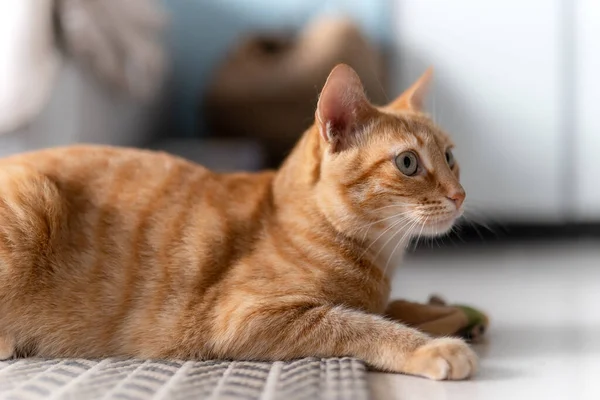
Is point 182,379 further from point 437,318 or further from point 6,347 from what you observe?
point 437,318

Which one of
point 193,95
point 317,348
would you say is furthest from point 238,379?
point 193,95

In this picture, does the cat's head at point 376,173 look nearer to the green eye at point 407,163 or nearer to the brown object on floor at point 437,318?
the green eye at point 407,163

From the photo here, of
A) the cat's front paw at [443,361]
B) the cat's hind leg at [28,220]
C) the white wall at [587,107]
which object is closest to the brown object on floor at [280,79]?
the white wall at [587,107]

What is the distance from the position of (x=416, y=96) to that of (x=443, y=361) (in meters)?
0.72

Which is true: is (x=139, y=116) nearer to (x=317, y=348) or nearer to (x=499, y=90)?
(x=499, y=90)

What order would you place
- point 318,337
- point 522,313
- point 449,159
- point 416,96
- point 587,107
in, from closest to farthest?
point 318,337 → point 449,159 → point 416,96 → point 522,313 → point 587,107

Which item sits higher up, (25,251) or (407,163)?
(407,163)

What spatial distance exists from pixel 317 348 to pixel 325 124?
44cm

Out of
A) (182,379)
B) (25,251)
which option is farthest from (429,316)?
(25,251)

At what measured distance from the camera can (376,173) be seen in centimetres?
152

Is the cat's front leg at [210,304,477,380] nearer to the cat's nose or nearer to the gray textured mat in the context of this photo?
the gray textured mat

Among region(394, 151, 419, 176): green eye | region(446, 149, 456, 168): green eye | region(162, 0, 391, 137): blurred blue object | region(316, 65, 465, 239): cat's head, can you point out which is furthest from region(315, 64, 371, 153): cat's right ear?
region(162, 0, 391, 137): blurred blue object

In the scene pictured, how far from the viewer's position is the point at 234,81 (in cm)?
382

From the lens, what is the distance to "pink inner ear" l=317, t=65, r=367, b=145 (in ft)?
4.82
